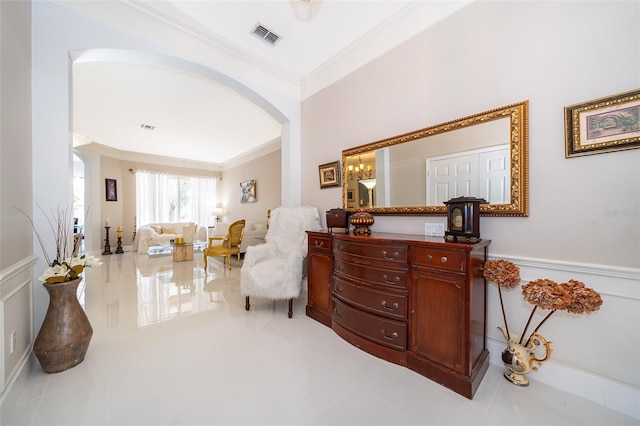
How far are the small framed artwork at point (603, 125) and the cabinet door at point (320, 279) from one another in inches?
75.3

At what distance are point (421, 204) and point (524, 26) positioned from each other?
1.38 m

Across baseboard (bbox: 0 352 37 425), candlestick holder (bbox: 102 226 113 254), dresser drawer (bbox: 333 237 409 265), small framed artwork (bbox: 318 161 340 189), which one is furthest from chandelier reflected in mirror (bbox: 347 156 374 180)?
candlestick holder (bbox: 102 226 113 254)

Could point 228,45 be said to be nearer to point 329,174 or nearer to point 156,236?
point 329,174

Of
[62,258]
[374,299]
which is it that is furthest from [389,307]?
[62,258]

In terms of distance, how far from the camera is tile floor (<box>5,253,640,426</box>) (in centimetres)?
128

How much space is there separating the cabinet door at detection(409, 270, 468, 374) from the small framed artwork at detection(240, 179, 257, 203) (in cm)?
590

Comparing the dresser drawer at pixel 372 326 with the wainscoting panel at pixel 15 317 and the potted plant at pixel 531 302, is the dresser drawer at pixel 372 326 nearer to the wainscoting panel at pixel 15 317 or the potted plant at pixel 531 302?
the potted plant at pixel 531 302

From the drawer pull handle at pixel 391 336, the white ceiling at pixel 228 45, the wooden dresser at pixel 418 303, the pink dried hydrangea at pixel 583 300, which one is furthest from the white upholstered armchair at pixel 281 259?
the pink dried hydrangea at pixel 583 300

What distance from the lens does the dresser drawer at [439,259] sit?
143cm

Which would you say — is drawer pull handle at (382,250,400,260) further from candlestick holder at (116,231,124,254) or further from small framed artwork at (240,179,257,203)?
candlestick holder at (116,231,124,254)

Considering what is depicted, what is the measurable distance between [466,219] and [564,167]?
648 millimetres

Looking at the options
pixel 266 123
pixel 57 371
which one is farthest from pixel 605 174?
pixel 266 123

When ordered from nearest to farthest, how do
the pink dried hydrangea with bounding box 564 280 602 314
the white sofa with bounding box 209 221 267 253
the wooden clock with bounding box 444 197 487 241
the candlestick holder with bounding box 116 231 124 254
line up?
1. the pink dried hydrangea with bounding box 564 280 602 314
2. the wooden clock with bounding box 444 197 487 241
3. the white sofa with bounding box 209 221 267 253
4. the candlestick holder with bounding box 116 231 124 254

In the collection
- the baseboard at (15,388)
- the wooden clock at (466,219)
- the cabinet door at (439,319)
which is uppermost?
the wooden clock at (466,219)
